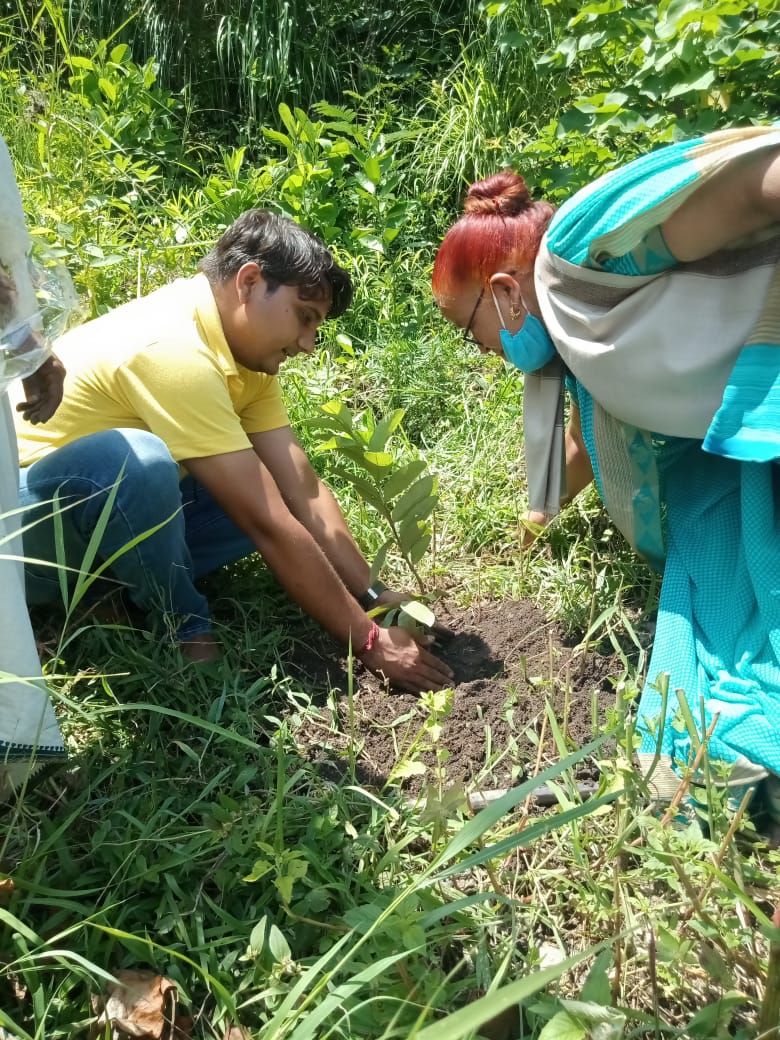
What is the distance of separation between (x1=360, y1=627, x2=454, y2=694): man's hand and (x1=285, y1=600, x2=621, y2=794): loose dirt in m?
0.03

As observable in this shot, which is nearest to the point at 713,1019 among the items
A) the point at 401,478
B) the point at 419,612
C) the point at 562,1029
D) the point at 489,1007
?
the point at 562,1029

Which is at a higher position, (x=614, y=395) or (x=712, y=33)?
(x=712, y=33)

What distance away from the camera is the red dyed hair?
2.24 meters

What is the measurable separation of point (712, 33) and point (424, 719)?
1.78 metres

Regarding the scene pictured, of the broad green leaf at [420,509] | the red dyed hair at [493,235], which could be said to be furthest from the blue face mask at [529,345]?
the broad green leaf at [420,509]

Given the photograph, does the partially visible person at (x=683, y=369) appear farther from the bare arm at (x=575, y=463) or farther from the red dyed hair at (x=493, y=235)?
the bare arm at (x=575, y=463)

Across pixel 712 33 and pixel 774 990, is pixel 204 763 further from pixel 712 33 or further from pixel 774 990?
pixel 712 33

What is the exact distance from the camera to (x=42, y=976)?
1.54m

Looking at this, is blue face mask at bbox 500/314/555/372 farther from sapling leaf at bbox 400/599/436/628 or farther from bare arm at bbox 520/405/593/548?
sapling leaf at bbox 400/599/436/628

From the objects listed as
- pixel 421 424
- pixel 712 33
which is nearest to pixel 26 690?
pixel 421 424

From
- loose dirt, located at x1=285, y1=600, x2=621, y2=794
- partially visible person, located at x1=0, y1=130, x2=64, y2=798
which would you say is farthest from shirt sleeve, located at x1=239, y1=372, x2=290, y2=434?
partially visible person, located at x1=0, y1=130, x2=64, y2=798

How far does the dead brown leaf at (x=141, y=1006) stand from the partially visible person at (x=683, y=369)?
86 cm

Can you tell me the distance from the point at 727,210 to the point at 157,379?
3.98ft

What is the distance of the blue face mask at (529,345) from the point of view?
2244mm
